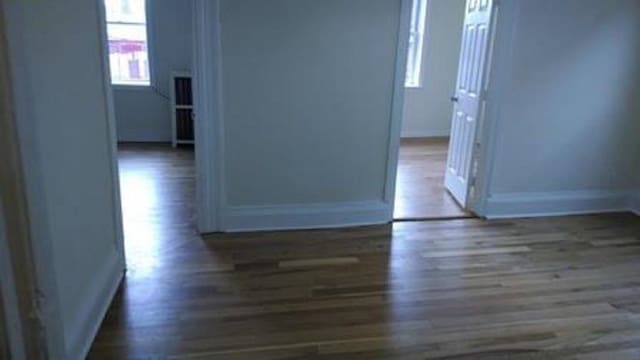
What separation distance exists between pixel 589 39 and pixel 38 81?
3.80m

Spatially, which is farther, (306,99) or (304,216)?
(304,216)

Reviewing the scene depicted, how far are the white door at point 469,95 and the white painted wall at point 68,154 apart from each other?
2.79m

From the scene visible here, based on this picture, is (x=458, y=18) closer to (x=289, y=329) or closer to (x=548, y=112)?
(x=548, y=112)

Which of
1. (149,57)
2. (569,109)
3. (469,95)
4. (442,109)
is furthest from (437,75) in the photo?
(149,57)

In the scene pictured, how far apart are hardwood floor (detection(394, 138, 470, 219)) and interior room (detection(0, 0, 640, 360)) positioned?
0.03 metres

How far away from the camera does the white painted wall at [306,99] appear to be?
337cm

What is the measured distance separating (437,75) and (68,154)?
5.69 meters

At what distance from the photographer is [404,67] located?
142 inches

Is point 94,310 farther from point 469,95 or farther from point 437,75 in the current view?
point 437,75

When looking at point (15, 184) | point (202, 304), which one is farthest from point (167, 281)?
point (15, 184)

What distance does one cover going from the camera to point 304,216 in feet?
12.5

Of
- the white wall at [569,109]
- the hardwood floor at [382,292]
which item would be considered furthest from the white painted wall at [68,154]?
the white wall at [569,109]

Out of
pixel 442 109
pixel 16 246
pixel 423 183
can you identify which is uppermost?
pixel 16 246

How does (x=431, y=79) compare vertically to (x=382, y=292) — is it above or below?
above
